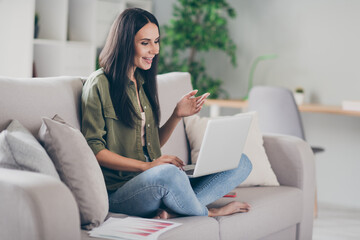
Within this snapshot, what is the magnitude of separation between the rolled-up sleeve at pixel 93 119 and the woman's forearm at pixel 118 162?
0.02 meters

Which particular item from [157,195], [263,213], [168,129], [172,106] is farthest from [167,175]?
[172,106]

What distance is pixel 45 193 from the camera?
1.51m

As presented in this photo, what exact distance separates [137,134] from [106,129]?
143 mm

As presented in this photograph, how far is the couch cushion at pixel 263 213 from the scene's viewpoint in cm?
224

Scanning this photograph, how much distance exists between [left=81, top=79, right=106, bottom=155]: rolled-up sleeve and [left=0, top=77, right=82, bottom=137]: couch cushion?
0.21ft

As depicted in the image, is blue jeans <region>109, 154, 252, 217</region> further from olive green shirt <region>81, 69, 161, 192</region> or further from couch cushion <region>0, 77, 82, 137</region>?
couch cushion <region>0, 77, 82, 137</region>

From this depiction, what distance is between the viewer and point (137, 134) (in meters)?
2.27

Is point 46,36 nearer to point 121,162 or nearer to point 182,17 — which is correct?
point 182,17

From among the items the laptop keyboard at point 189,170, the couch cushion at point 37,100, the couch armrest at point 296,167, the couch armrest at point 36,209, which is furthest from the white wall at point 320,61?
the couch armrest at point 36,209

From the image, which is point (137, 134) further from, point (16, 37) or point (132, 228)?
point (16, 37)

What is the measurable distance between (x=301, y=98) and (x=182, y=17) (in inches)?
43.9

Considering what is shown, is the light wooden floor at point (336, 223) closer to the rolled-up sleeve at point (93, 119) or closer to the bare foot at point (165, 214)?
the bare foot at point (165, 214)

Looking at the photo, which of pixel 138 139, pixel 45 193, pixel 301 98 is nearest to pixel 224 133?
pixel 138 139

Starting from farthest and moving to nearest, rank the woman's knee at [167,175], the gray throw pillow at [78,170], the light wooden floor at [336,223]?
the light wooden floor at [336,223] → the woman's knee at [167,175] → the gray throw pillow at [78,170]
